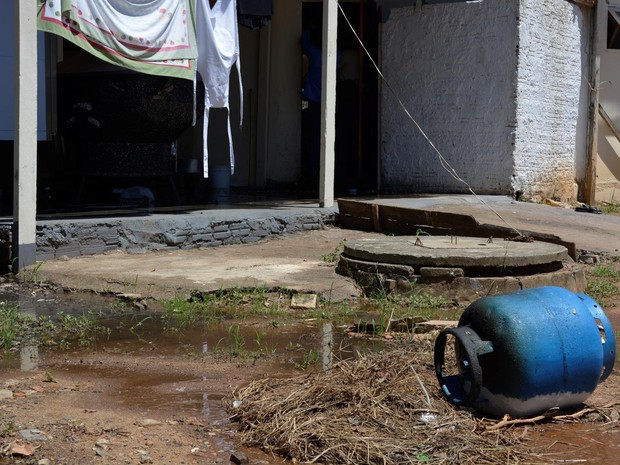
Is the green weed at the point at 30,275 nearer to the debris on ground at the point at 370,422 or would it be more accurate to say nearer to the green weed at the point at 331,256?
the green weed at the point at 331,256

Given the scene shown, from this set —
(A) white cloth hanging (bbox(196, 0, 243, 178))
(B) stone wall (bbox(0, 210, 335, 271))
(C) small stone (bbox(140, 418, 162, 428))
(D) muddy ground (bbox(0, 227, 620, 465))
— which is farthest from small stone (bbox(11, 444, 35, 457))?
(A) white cloth hanging (bbox(196, 0, 243, 178))

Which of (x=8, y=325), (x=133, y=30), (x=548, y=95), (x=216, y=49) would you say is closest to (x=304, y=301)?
(x=8, y=325)

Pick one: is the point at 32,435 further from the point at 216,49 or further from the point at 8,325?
the point at 216,49

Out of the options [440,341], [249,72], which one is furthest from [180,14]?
[440,341]

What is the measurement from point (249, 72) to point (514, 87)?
369 cm

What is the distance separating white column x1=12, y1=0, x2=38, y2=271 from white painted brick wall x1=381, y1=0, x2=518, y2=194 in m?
6.19

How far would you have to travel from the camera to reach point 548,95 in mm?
11977

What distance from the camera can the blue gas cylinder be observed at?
367 centimetres

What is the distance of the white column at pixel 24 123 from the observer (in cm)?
697

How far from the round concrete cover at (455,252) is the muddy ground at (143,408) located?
128 centimetres

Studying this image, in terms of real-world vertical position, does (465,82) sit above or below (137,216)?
above

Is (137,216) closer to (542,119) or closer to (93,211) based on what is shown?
(93,211)

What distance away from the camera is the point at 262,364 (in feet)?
15.7

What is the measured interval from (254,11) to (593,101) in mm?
5437
